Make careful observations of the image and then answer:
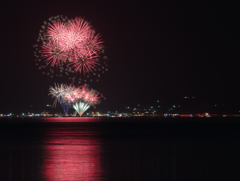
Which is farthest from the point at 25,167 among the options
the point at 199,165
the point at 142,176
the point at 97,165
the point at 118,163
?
the point at 199,165

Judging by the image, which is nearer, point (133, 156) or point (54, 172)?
point (54, 172)

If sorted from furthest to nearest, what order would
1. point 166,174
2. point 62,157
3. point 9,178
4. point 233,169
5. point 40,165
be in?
point 62,157 < point 40,165 < point 233,169 < point 166,174 < point 9,178

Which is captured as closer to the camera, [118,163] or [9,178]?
[9,178]

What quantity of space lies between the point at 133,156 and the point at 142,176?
605 centimetres

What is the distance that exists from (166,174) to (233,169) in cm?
314

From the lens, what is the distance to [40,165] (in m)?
15.9

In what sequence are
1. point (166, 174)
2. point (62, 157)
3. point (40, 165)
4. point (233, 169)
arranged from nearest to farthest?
point (166, 174), point (233, 169), point (40, 165), point (62, 157)

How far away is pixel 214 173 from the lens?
1389cm

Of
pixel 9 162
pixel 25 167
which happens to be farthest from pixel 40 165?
pixel 9 162

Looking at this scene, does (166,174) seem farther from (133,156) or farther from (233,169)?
(133,156)

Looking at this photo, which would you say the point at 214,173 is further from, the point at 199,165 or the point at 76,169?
the point at 76,169

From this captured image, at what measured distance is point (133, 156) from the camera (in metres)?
19.2

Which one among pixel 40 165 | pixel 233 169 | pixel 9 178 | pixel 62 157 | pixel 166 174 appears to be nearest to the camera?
pixel 9 178

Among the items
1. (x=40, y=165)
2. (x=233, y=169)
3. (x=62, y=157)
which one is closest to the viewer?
(x=233, y=169)
